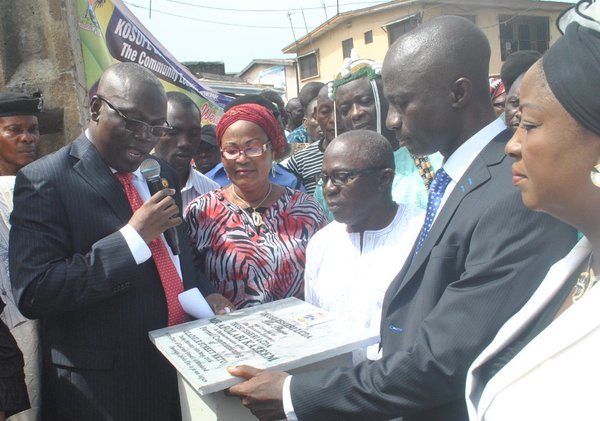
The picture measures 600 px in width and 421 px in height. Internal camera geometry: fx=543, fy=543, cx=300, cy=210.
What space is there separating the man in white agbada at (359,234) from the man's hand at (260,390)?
691 mm

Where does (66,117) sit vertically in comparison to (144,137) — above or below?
above

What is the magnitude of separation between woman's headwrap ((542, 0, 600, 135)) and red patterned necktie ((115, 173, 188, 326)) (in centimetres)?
170

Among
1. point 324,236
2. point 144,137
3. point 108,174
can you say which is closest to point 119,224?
point 108,174

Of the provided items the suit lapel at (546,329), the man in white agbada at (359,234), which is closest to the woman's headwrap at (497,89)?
the man in white agbada at (359,234)

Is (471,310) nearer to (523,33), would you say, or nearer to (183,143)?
(183,143)

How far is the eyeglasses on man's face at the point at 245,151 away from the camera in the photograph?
9.31 feet

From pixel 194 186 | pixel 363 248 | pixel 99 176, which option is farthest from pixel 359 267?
pixel 194 186

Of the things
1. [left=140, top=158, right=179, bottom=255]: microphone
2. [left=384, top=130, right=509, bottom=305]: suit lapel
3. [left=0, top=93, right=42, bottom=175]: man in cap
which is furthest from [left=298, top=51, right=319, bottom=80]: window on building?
[left=384, top=130, right=509, bottom=305]: suit lapel

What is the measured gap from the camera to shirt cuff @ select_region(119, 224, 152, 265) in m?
2.13

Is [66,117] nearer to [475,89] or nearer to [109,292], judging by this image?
[109,292]

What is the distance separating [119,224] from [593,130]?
1.77 meters

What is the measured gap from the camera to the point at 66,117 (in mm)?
3611

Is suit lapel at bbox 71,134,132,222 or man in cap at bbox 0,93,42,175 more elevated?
man in cap at bbox 0,93,42,175

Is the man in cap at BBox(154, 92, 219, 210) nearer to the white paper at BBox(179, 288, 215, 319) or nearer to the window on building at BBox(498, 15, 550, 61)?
the white paper at BBox(179, 288, 215, 319)
